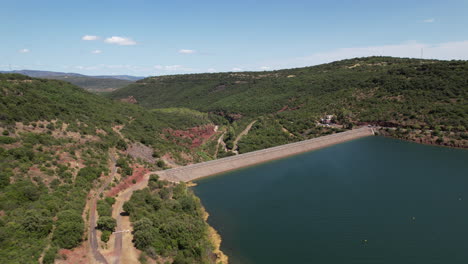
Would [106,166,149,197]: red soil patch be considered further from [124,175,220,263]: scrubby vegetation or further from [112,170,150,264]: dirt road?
[124,175,220,263]: scrubby vegetation

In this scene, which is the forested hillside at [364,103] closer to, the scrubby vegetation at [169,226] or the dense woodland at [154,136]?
the dense woodland at [154,136]

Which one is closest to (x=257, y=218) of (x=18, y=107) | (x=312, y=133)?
(x=18, y=107)

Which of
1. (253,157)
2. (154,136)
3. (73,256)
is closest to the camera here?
(73,256)

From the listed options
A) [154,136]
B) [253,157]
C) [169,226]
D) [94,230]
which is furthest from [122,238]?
Result: [253,157]

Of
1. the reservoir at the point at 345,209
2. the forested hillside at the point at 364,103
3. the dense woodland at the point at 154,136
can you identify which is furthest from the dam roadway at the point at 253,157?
the forested hillside at the point at 364,103

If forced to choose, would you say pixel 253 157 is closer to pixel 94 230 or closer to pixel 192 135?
pixel 192 135

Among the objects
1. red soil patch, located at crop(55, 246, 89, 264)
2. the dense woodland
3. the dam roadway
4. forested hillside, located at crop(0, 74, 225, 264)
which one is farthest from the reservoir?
red soil patch, located at crop(55, 246, 89, 264)
